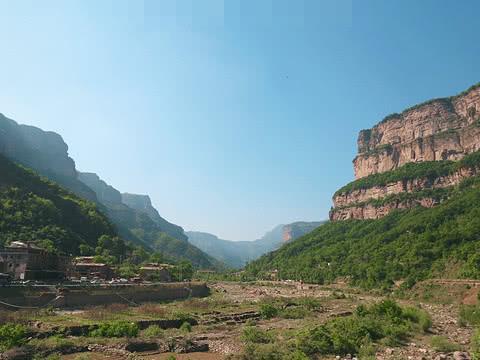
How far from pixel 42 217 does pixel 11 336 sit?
225 ft

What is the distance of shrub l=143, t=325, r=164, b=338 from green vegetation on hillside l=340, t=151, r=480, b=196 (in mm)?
103816

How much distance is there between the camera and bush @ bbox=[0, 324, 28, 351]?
82.3 feet

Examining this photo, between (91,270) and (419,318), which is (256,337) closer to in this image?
(419,318)

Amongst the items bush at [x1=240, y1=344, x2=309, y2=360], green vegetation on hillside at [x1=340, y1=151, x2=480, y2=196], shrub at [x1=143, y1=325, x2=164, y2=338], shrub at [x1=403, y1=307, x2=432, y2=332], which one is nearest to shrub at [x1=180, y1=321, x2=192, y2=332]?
shrub at [x1=143, y1=325, x2=164, y2=338]

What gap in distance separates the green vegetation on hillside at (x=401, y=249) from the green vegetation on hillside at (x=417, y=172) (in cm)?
250

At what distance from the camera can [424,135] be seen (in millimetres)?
152250

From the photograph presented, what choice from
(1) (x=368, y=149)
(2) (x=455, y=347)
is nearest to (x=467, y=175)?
(1) (x=368, y=149)

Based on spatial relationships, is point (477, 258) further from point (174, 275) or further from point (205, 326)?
point (174, 275)

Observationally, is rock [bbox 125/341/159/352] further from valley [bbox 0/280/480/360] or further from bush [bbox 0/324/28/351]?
bush [bbox 0/324/28/351]

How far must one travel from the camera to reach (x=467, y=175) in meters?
109

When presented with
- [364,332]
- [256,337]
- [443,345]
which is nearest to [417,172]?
[364,332]

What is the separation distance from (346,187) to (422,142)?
34287 millimetres

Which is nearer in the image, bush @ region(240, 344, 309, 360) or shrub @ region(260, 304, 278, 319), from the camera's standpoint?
bush @ region(240, 344, 309, 360)

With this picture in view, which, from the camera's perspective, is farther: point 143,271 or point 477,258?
point 143,271
